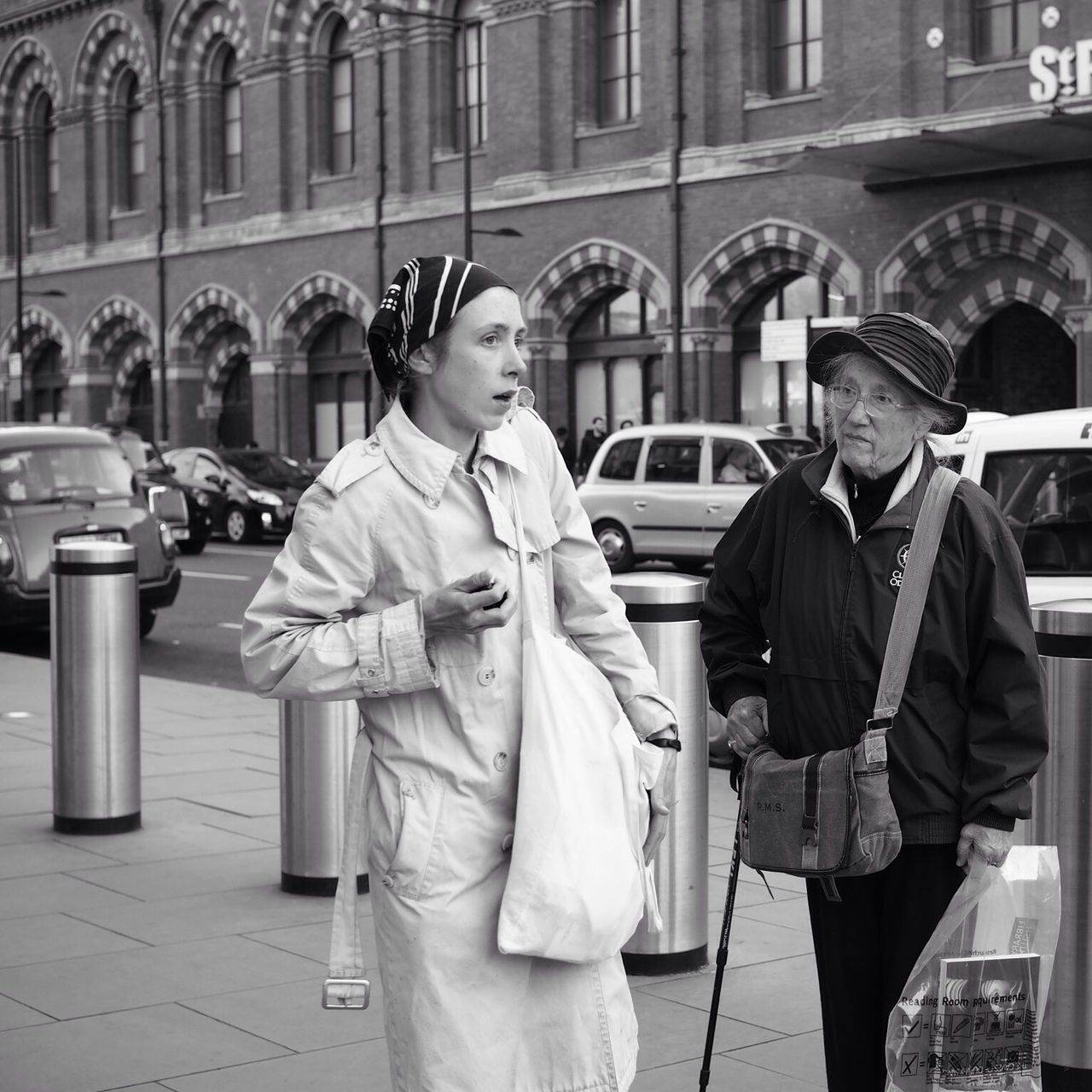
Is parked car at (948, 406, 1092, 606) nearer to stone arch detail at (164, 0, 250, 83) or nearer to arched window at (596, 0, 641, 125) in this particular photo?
arched window at (596, 0, 641, 125)

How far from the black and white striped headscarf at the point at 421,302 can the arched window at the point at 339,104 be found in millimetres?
31540

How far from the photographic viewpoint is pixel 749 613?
364 centimetres

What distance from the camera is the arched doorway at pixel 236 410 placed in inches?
1467

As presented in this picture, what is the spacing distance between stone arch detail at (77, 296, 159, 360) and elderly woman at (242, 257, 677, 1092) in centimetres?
3587

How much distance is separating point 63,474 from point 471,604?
40.0 ft

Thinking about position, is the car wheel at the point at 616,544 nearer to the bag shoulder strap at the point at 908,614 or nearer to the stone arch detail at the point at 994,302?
the stone arch detail at the point at 994,302

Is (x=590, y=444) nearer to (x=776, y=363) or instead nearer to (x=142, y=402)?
(x=776, y=363)

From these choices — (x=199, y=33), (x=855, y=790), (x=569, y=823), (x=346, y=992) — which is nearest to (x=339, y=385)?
(x=199, y=33)

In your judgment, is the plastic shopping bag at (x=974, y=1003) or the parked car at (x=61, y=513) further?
the parked car at (x=61, y=513)

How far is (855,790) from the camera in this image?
3234 millimetres

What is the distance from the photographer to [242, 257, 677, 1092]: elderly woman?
2.87 m

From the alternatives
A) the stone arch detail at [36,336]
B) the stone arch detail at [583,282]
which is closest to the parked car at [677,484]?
the stone arch detail at [583,282]

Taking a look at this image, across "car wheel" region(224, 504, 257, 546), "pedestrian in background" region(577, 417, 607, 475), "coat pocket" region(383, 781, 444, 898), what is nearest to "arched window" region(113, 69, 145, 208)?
"pedestrian in background" region(577, 417, 607, 475)

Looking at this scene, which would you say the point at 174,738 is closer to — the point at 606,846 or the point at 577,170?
the point at 606,846
